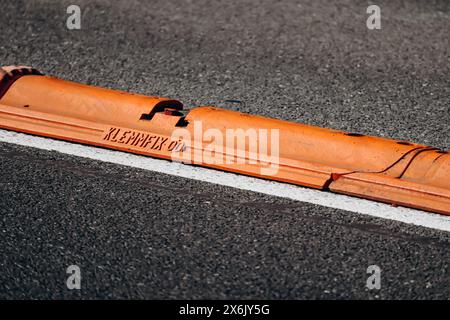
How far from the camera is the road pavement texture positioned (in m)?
3.00

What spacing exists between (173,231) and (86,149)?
2.84ft

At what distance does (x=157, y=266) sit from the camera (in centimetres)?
304

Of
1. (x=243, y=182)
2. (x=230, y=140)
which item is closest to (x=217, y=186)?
(x=243, y=182)

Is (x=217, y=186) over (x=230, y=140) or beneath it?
beneath

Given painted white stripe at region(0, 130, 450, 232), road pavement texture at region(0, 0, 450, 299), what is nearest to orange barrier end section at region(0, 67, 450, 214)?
painted white stripe at region(0, 130, 450, 232)

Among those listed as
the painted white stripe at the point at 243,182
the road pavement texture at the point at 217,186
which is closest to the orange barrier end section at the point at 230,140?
the painted white stripe at the point at 243,182

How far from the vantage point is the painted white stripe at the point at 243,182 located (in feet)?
11.3

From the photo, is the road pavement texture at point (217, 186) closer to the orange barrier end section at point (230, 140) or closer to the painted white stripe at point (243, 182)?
the painted white stripe at point (243, 182)

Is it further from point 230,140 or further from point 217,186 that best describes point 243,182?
point 230,140

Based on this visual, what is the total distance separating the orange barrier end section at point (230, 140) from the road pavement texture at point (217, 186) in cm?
18

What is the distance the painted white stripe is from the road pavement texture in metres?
0.06

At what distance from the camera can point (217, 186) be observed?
366cm

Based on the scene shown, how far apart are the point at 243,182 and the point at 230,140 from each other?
26cm
